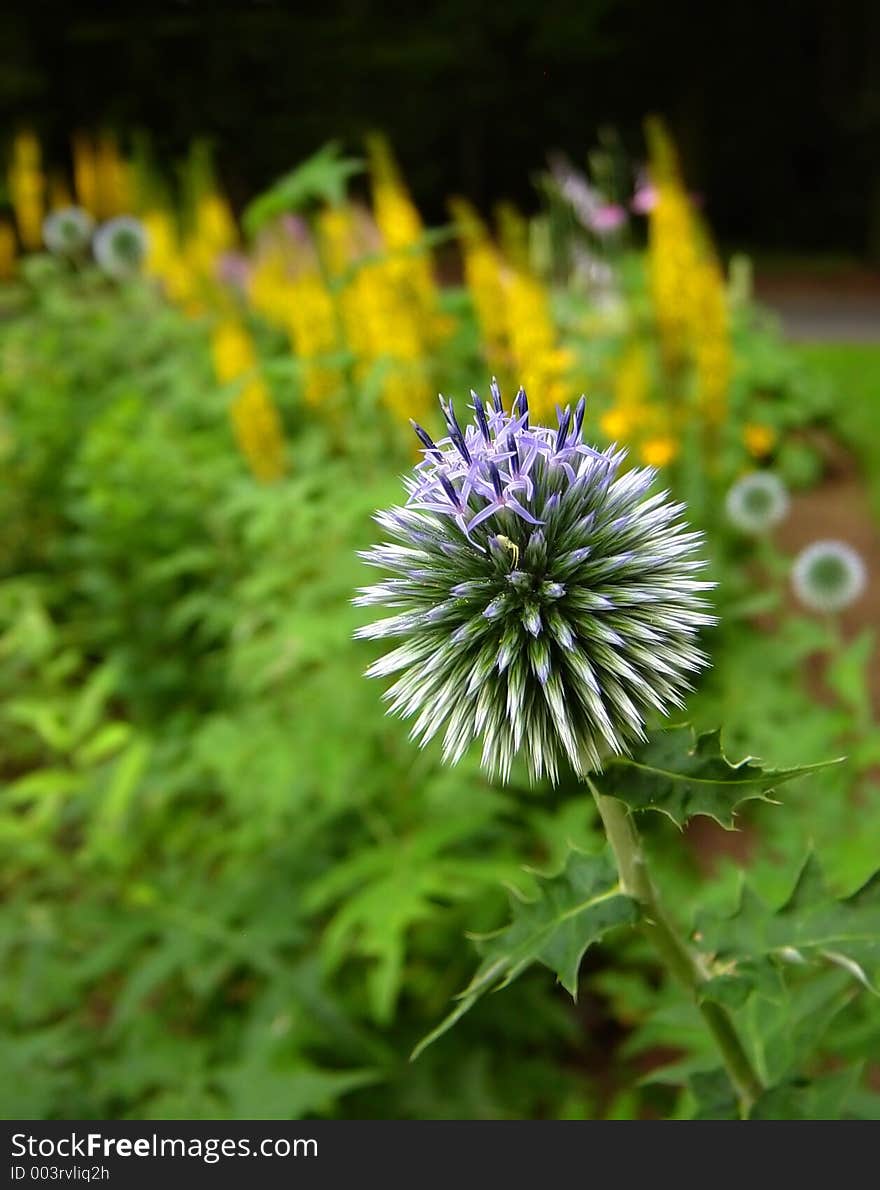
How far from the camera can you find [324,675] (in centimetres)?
267

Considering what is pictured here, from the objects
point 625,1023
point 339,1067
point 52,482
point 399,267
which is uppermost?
point 399,267

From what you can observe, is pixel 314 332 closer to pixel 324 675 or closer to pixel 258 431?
pixel 258 431

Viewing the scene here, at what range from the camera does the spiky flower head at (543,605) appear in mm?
1052

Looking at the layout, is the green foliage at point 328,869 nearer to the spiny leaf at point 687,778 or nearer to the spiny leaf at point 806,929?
the spiny leaf at point 806,929

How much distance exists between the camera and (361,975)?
263cm

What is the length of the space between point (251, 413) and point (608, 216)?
6.23 feet

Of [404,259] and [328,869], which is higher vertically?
[404,259]

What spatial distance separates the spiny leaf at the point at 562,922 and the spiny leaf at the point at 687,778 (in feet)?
0.46

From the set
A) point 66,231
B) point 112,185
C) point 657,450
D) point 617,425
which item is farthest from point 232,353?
point 112,185

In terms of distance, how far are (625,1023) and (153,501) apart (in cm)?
216

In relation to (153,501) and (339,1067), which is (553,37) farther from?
(339,1067)

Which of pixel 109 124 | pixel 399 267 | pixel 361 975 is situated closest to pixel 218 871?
pixel 361 975

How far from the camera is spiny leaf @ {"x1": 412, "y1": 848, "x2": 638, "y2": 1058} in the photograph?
1.05m

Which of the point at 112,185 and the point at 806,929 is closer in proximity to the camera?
the point at 806,929
